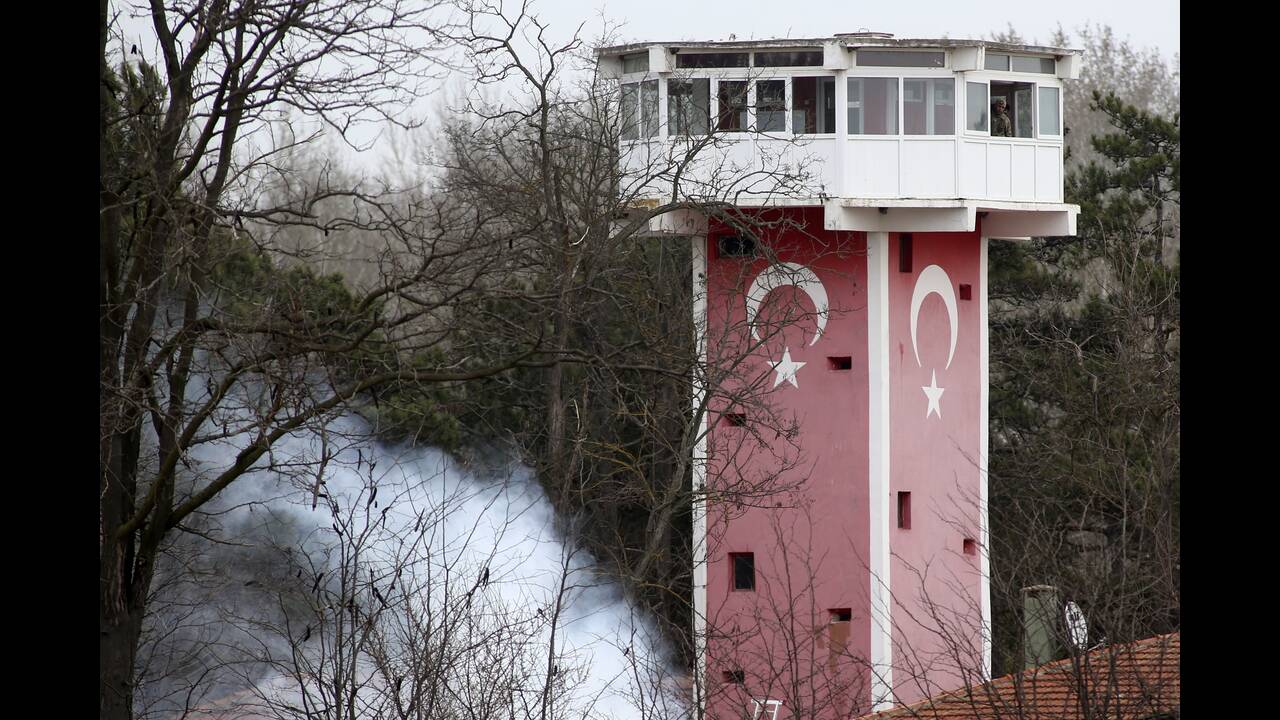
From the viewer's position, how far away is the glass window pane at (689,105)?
17828 millimetres

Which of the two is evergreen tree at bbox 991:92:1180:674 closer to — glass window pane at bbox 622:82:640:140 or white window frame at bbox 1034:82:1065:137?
white window frame at bbox 1034:82:1065:137

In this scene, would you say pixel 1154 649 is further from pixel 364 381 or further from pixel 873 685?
pixel 873 685

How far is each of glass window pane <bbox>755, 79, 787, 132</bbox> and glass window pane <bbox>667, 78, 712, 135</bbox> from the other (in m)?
0.60

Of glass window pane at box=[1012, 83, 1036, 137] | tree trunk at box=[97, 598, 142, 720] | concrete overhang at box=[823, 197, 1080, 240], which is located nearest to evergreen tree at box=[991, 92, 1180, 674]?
concrete overhang at box=[823, 197, 1080, 240]

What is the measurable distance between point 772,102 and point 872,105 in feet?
3.81

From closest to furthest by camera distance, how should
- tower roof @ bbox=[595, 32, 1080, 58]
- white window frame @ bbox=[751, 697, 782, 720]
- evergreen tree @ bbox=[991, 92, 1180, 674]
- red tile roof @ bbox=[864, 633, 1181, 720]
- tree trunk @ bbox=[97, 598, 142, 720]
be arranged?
1. red tile roof @ bbox=[864, 633, 1181, 720]
2. white window frame @ bbox=[751, 697, 782, 720]
3. tree trunk @ bbox=[97, 598, 142, 720]
4. tower roof @ bbox=[595, 32, 1080, 58]
5. evergreen tree @ bbox=[991, 92, 1180, 674]

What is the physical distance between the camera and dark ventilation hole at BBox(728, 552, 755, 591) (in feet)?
61.3

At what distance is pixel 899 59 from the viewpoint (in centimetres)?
1780

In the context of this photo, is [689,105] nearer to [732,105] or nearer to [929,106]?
[732,105]

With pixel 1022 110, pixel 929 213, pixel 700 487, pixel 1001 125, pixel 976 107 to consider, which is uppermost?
pixel 1022 110

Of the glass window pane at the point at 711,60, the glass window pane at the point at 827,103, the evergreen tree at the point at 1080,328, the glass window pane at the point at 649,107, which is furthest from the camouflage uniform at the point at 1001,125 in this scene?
the glass window pane at the point at 649,107

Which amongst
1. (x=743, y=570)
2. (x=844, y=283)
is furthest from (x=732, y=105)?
(x=743, y=570)

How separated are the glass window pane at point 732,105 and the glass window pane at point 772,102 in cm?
19
